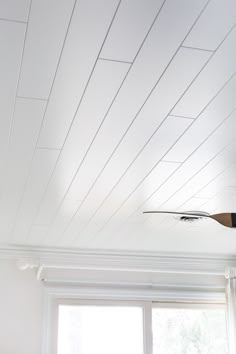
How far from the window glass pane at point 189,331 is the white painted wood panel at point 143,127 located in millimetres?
1808

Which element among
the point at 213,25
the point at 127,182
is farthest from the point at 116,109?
the point at 127,182

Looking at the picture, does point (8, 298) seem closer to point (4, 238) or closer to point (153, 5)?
point (4, 238)

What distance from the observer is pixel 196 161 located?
7.50 feet

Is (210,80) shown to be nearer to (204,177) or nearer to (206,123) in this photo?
(206,123)

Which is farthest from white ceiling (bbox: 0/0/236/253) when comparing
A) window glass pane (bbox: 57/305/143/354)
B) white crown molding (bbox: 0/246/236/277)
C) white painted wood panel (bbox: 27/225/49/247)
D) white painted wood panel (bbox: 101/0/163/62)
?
window glass pane (bbox: 57/305/143/354)

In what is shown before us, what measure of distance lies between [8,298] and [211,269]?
5.36 feet

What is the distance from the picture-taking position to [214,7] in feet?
4.33

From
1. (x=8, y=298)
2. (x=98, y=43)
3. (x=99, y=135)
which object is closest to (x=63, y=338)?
(x=8, y=298)

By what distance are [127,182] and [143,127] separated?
62 cm

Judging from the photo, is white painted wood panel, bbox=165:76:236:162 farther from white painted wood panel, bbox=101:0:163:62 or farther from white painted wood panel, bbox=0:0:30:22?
white painted wood panel, bbox=0:0:30:22

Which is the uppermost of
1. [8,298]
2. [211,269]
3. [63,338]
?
[211,269]

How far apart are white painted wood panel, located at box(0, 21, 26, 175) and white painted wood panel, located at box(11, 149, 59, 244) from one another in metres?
0.29

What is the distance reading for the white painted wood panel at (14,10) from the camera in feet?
4.27

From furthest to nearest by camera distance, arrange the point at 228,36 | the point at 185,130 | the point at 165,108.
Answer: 1. the point at 185,130
2. the point at 165,108
3. the point at 228,36
